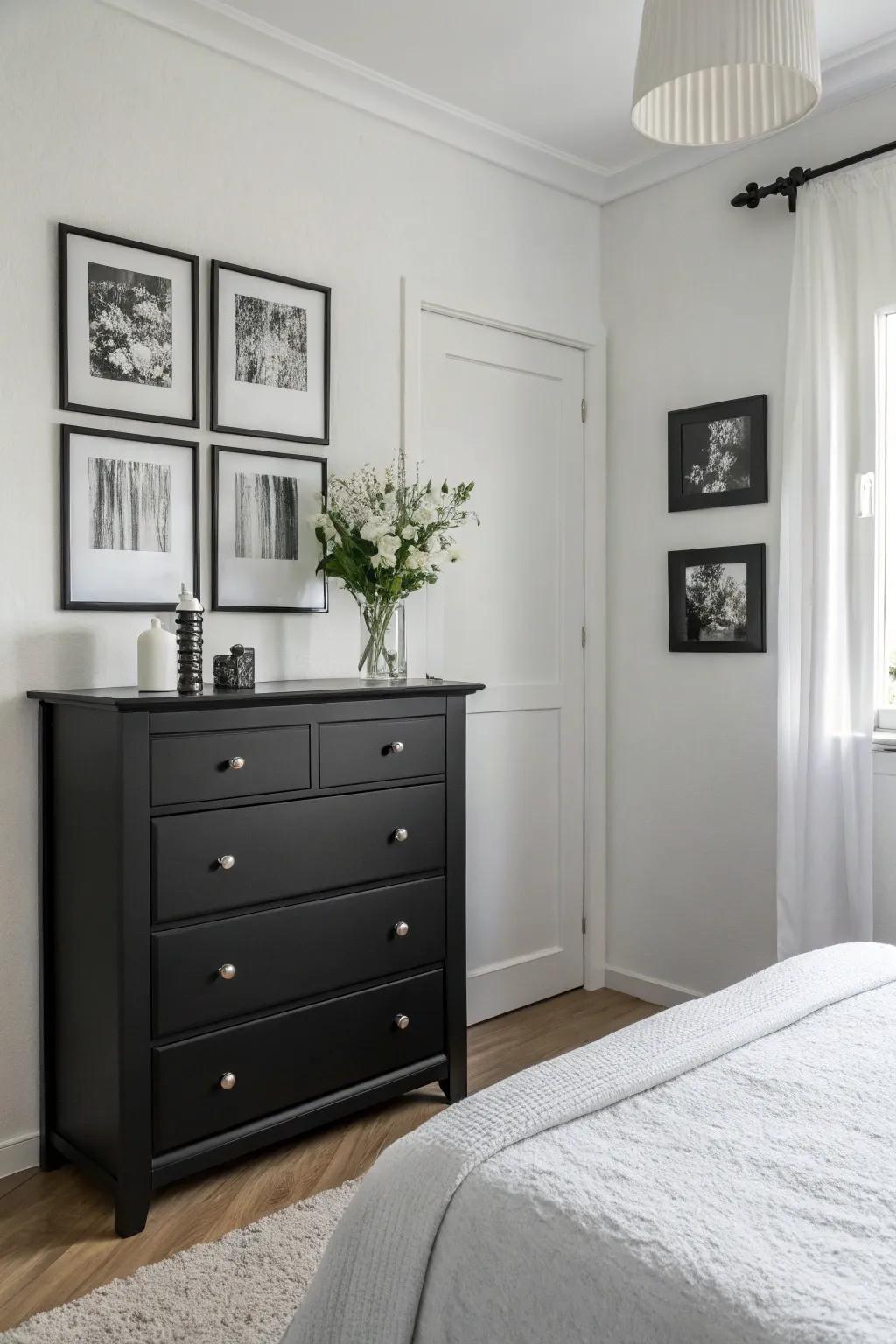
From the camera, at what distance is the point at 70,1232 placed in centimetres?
218

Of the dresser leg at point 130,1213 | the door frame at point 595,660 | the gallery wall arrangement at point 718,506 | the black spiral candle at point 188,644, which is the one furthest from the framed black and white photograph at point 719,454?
the dresser leg at point 130,1213

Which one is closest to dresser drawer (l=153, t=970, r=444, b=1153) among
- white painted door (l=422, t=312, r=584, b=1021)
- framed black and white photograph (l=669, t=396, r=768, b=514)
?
white painted door (l=422, t=312, r=584, b=1021)

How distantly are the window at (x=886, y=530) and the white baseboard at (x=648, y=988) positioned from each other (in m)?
1.14

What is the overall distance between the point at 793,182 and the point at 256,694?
216 centimetres

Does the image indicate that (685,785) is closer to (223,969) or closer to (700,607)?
(700,607)

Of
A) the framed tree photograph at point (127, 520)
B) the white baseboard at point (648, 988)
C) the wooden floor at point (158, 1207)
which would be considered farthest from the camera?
the white baseboard at point (648, 988)

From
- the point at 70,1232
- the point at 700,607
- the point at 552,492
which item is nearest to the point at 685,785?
the point at 700,607

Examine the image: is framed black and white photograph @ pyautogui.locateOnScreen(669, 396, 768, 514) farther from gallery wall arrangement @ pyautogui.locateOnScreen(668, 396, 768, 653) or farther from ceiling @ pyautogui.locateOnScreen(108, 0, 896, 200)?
ceiling @ pyautogui.locateOnScreen(108, 0, 896, 200)

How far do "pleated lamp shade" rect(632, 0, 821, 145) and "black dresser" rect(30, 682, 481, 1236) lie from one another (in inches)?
55.0

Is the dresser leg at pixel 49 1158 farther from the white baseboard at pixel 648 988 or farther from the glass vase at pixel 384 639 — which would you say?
the white baseboard at pixel 648 988

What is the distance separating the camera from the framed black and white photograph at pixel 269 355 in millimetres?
2736

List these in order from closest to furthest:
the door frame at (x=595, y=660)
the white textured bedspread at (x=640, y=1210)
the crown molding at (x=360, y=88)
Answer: the white textured bedspread at (x=640, y=1210)
the crown molding at (x=360, y=88)
the door frame at (x=595, y=660)

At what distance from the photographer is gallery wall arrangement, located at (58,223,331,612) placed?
2.50 metres

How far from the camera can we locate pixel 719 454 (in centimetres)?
331
